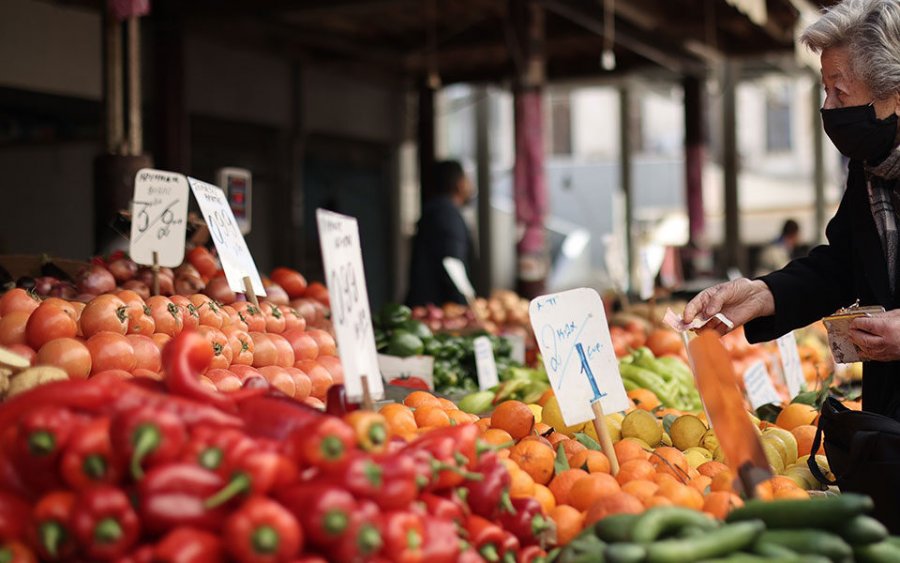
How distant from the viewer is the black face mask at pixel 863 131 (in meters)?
2.27

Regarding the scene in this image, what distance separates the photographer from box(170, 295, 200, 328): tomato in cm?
282

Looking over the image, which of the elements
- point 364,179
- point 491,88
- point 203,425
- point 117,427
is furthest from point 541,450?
point 491,88

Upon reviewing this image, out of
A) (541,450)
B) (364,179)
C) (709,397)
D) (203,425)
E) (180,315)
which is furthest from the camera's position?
(364,179)

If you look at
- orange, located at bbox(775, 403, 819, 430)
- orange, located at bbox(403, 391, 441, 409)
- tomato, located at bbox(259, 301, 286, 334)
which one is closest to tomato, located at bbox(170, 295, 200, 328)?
tomato, located at bbox(259, 301, 286, 334)

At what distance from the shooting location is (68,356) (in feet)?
7.43

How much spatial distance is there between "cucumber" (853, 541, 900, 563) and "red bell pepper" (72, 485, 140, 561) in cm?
125

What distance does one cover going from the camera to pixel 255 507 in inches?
54.3

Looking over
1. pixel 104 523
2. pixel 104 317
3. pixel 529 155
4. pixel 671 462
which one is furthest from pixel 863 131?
pixel 529 155

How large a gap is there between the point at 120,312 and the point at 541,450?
1.21m

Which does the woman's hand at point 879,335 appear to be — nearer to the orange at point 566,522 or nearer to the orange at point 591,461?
the orange at point 591,461

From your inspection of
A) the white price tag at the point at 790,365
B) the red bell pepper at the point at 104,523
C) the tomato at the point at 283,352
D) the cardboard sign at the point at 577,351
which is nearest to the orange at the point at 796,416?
the white price tag at the point at 790,365

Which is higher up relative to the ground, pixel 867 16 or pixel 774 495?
pixel 867 16

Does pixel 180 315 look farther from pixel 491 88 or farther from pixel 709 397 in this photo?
pixel 491 88

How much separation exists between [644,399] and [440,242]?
3.15 m
